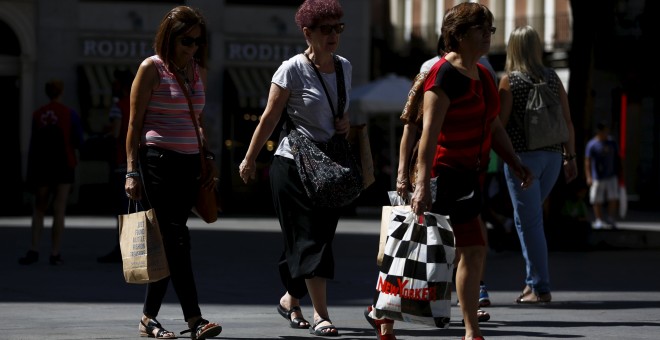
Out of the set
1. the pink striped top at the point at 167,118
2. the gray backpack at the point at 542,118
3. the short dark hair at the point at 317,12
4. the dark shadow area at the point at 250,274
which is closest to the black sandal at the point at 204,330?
the pink striped top at the point at 167,118

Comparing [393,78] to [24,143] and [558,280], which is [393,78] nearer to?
[24,143]

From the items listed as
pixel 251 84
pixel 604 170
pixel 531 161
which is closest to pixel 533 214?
pixel 531 161

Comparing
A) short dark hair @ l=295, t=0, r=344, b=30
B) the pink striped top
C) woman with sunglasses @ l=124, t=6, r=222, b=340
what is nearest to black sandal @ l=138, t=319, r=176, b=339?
woman with sunglasses @ l=124, t=6, r=222, b=340

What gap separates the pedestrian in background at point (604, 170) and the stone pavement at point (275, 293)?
6.99 m

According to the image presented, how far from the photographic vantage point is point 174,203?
8.26 m

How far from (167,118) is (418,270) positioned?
1.71m

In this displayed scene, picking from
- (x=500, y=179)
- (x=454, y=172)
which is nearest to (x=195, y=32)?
(x=454, y=172)

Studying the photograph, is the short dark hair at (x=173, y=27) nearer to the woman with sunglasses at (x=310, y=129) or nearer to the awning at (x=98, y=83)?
the woman with sunglasses at (x=310, y=129)

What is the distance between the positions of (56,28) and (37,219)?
53.3ft

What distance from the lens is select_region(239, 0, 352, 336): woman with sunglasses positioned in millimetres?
8711

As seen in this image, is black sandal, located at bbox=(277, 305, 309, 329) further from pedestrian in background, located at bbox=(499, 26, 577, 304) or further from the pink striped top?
pedestrian in background, located at bbox=(499, 26, 577, 304)

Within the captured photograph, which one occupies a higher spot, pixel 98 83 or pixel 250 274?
pixel 98 83

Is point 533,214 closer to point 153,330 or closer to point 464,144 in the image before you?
point 464,144

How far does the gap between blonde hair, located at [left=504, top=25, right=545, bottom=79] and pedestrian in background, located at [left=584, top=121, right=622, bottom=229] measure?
1350cm
